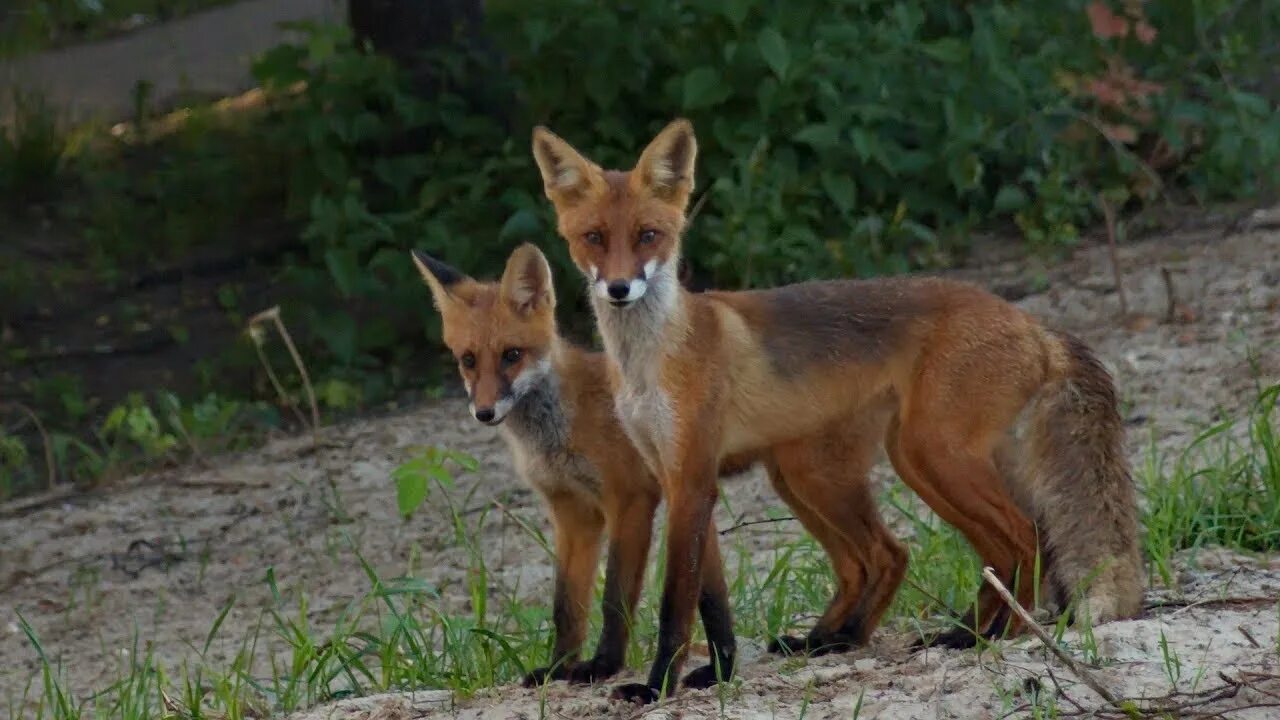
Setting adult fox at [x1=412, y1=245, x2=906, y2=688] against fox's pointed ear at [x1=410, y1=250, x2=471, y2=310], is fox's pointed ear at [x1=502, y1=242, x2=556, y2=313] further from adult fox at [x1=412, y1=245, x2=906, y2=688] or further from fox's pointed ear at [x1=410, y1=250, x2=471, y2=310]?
fox's pointed ear at [x1=410, y1=250, x2=471, y2=310]

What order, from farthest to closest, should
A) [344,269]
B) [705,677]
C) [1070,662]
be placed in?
[344,269]
[705,677]
[1070,662]

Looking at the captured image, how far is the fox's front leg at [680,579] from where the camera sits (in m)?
4.32

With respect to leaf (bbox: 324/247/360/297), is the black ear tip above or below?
above

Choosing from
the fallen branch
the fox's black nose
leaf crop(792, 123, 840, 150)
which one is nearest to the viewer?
the fox's black nose

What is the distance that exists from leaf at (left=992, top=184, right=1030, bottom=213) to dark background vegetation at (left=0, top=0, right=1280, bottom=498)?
2 cm

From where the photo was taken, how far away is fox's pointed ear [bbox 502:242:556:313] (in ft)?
16.4

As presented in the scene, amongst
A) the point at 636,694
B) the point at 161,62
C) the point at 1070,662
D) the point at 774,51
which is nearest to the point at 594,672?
the point at 636,694

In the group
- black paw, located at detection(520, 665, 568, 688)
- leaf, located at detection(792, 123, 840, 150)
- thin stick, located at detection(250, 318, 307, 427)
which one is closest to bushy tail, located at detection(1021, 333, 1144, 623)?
black paw, located at detection(520, 665, 568, 688)

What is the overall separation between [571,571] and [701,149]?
15.5ft

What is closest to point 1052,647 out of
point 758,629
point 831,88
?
point 758,629

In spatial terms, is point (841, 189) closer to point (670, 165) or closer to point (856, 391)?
point (856, 391)

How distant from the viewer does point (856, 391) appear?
187 inches

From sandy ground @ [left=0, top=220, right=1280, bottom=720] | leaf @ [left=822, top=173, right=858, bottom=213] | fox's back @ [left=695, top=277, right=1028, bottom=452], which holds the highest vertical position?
fox's back @ [left=695, top=277, right=1028, bottom=452]

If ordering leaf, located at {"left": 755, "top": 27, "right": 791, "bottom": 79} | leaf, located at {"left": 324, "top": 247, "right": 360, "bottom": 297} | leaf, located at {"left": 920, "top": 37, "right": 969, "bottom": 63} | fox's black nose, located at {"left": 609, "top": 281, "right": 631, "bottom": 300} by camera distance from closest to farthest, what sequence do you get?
fox's black nose, located at {"left": 609, "top": 281, "right": 631, "bottom": 300}, leaf, located at {"left": 755, "top": 27, "right": 791, "bottom": 79}, leaf, located at {"left": 324, "top": 247, "right": 360, "bottom": 297}, leaf, located at {"left": 920, "top": 37, "right": 969, "bottom": 63}
